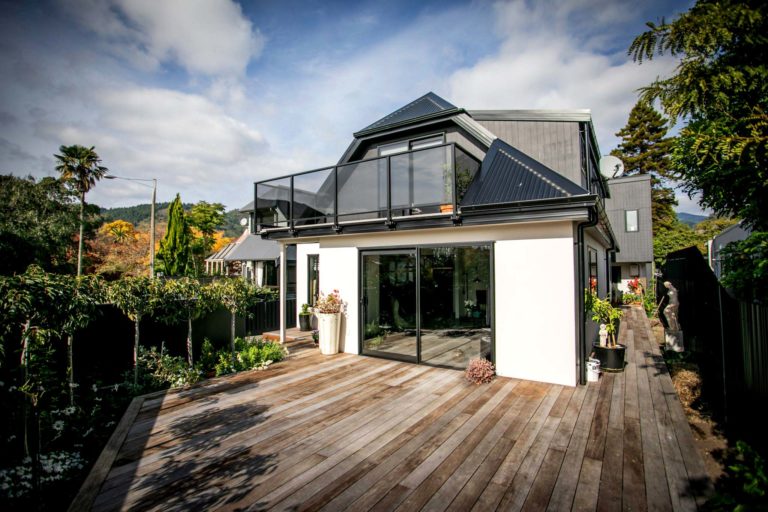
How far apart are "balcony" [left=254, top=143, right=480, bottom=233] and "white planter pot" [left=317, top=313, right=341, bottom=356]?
1994mm

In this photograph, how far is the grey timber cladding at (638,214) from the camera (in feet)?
58.9

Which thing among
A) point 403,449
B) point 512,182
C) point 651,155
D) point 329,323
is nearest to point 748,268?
point 512,182

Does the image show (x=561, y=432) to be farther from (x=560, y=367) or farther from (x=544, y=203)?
(x=544, y=203)

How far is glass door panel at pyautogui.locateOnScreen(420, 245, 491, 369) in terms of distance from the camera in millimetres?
5941

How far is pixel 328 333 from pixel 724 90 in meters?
6.84

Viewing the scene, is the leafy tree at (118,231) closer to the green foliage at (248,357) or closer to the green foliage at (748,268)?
the green foliage at (248,357)

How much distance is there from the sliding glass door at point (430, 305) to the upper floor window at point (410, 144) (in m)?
2.70

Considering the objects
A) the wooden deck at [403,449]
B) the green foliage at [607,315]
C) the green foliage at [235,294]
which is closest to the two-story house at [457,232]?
the green foliage at [607,315]

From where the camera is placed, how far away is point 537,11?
696 cm

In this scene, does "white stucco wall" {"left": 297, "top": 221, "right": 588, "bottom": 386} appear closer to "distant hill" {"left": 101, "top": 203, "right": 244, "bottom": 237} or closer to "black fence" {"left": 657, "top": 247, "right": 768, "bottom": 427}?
"black fence" {"left": 657, "top": 247, "right": 768, "bottom": 427}

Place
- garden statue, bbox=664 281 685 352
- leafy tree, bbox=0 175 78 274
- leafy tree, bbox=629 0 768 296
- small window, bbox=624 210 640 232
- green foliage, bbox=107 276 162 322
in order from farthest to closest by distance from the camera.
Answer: small window, bbox=624 210 640 232 < leafy tree, bbox=0 175 78 274 < garden statue, bbox=664 281 685 352 < green foliage, bbox=107 276 162 322 < leafy tree, bbox=629 0 768 296

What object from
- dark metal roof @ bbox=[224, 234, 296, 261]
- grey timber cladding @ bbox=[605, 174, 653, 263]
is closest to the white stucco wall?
dark metal roof @ bbox=[224, 234, 296, 261]

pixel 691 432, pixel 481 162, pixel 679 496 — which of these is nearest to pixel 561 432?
pixel 679 496

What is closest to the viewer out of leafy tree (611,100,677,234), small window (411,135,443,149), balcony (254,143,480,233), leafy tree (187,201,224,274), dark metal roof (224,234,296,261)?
balcony (254,143,480,233)
